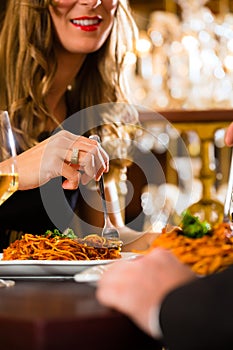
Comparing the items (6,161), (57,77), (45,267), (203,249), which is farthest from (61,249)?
(57,77)

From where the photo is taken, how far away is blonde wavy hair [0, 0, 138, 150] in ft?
7.41

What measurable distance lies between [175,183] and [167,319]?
14.2 feet

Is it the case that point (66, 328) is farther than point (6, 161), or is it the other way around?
point (6, 161)

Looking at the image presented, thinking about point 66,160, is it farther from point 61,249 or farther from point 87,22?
point 87,22

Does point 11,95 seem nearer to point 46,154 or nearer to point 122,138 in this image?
point 122,138

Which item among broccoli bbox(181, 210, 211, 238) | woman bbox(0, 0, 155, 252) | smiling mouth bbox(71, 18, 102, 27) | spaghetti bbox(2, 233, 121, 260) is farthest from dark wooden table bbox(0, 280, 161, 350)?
smiling mouth bbox(71, 18, 102, 27)

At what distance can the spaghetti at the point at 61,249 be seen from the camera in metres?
1.18

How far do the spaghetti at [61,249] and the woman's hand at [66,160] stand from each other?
0.14 m

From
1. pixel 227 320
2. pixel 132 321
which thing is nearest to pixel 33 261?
pixel 132 321

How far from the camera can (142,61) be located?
667 centimetres

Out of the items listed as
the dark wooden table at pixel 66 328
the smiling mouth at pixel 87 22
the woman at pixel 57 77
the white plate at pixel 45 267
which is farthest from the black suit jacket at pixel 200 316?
the smiling mouth at pixel 87 22

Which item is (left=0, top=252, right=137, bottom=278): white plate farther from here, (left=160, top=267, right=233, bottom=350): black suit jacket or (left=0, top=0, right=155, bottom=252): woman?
(left=0, top=0, right=155, bottom=252): woman

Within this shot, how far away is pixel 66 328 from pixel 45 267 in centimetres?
38

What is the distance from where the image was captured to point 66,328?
731 millimetres
